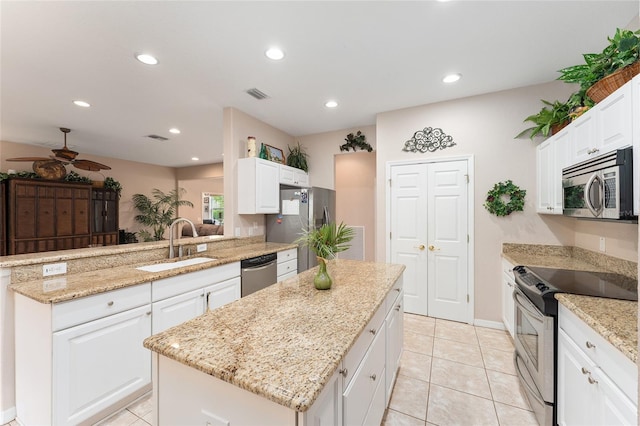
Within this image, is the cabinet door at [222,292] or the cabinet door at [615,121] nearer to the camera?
the cabinet door at [615,121]

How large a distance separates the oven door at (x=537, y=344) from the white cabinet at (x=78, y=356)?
9.05ft

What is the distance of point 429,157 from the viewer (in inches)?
134

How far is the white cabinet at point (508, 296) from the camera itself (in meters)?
2.62

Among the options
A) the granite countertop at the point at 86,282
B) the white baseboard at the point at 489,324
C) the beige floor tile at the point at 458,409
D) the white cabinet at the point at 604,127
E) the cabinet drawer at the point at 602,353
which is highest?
the white cabinet at the point at 604,127

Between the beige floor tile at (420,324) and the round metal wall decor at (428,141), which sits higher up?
the round metal wall decor at (428,141)

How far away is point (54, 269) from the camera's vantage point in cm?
193

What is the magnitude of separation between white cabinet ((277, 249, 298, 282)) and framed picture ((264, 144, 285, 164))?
4.87 feet

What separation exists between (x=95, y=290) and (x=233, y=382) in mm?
1491

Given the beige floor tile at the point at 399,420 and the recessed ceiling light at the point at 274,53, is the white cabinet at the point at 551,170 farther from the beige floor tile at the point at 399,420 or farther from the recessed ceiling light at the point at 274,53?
the recessed ceiling light at the point at 274,53

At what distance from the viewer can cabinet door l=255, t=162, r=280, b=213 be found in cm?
350

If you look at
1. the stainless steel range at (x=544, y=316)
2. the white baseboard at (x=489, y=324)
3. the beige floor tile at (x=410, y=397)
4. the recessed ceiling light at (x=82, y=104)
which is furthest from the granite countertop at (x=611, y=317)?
the recessed ceiling light at (x=82, y=104)

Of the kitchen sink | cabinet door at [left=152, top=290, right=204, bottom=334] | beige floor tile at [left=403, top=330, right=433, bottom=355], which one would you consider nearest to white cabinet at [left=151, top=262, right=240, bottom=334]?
cabinet door at [left=152, top=290, right=204, bottom=334]

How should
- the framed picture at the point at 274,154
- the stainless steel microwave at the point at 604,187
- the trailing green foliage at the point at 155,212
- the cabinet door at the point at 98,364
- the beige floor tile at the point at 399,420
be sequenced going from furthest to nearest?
the trailing green foliage at the point at 155,212
the framed picture at the point at 274,154
the beige floor tile at the point at 399,420
the cabinet door at the point at 98,364
the stainless steel microwave at the point at 604,187

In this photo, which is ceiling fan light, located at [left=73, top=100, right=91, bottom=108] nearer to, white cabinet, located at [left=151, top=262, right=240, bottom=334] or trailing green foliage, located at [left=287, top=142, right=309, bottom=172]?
trailing green foliage, located at [left=287, top=142, right=309, bottom=172]
